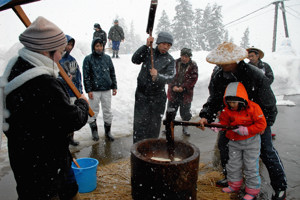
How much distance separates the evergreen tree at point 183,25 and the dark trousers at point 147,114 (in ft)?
100

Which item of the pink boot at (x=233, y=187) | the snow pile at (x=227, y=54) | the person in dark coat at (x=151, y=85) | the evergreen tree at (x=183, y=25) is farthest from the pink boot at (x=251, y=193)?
the evergreen tree at (x=183, y=25)

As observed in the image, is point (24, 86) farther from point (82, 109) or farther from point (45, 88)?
point (82, 109)

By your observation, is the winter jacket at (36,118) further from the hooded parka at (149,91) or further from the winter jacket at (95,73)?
the winter jacket at (95,73)

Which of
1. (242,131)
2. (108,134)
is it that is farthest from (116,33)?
(242,131)

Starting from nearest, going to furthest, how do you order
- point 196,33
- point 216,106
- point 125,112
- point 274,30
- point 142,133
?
point 216,106, point 142,133, point 125,112, point 274,30, point 196,33

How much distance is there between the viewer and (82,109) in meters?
1.99

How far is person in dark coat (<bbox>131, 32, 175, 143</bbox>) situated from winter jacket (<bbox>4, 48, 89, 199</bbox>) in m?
2.50

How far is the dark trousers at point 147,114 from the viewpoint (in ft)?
14.1

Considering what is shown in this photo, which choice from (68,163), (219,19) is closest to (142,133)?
(68,163)

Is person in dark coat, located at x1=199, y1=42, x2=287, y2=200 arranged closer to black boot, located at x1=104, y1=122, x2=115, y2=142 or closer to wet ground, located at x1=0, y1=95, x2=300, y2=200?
wet ground, located at x1=0, y1=95, x2=300, y2=200

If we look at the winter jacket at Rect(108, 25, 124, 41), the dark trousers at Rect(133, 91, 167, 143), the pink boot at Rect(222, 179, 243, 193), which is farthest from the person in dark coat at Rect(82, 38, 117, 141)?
the winter jacket at Rect(108, 25, 124, 41)

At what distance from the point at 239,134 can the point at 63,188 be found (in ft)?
7.16

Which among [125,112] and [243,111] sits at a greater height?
[243,111]

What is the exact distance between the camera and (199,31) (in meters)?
36.9
